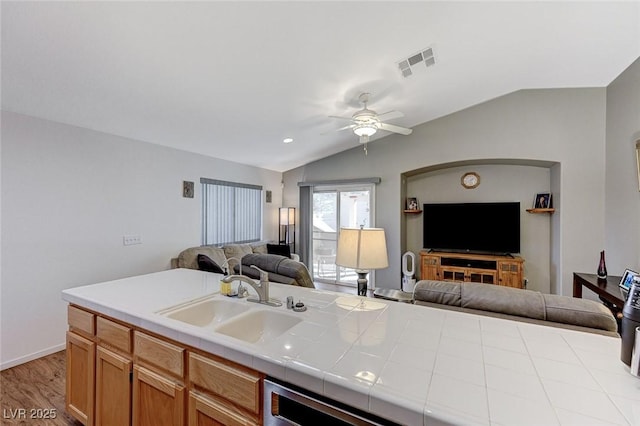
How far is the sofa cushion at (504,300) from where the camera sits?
1557 millimetres

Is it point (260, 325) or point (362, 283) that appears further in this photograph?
point (362, 283)

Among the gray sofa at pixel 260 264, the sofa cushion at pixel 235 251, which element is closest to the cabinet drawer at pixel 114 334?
the gray sofa at pixel 260 264

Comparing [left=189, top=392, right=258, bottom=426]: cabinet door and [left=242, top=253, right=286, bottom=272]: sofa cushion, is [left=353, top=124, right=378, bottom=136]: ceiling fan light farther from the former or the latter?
[left=189, top=392, right=258, bottom=426]: cabinet door

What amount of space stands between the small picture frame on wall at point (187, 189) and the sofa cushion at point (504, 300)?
397cm

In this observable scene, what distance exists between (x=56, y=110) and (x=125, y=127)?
0.62 m

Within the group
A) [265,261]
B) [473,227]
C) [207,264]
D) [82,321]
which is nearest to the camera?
[82,321]

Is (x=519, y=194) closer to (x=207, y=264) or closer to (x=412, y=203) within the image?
(x=412, y=203)

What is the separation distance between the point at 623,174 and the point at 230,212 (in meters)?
5.54

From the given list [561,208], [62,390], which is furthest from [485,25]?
[62,390]

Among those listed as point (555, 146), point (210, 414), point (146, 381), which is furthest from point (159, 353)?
point (555, 146)

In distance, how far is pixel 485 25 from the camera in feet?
7.84

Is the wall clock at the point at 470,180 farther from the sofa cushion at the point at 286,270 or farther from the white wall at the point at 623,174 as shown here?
the sofa cushion at the point at 286,270

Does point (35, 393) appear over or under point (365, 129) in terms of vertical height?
→ under

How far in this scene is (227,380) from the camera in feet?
3.61
